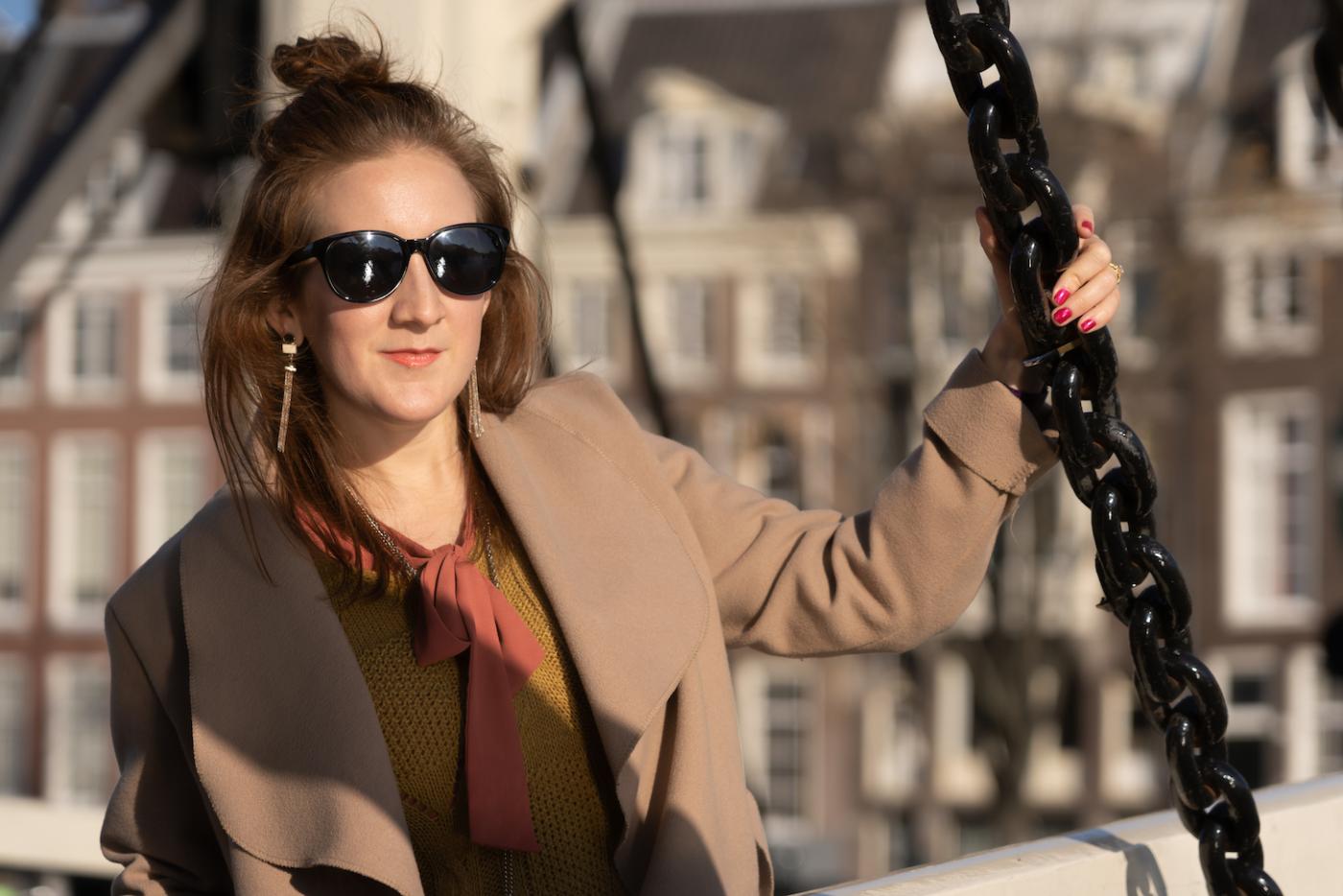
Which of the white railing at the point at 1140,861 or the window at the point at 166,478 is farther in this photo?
the window at the point at 166,478

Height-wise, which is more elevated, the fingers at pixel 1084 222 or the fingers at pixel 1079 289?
the fingers at pixel 1084 222

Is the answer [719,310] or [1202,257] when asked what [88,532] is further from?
[1202,257]

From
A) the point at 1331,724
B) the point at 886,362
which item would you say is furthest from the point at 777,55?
the point at 1331,724

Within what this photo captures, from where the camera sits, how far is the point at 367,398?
147cm

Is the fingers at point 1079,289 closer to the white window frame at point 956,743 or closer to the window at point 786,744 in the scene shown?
the white window frame at point 956,743

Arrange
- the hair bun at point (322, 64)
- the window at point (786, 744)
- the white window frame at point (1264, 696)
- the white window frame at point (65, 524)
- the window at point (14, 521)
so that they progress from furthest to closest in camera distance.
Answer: the window at point (14, 521)
the white window frame at point (65, 524)
the window at point (786, 744)
the white window frame at point (1264, 696)
the hair bun at point (322, 64)

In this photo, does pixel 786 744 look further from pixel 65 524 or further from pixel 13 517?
pixel 13 517

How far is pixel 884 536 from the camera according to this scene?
4.80 ft

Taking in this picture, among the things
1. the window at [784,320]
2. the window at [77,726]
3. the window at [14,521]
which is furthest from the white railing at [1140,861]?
the window at [14,521]

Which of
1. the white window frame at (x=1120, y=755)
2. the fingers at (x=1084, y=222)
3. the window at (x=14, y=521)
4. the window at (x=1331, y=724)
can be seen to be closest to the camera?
the fingers at (x=1084, y=222)

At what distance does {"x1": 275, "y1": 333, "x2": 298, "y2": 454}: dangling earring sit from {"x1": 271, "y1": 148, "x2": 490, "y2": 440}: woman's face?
0.12ft

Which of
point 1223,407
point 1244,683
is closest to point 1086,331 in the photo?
point 1223,407

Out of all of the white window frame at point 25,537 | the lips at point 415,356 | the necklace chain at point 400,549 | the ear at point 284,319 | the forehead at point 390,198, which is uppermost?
the forehead at point 390,198

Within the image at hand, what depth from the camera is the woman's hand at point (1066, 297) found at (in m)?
1.17
